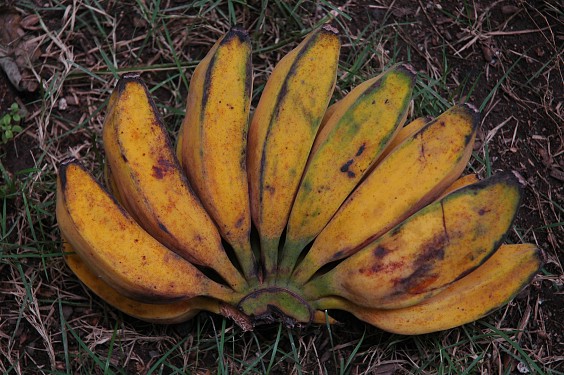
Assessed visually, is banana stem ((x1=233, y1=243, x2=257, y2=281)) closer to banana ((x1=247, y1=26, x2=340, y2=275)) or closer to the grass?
banana ((x1=247, y1=26, x2=340, y2=275))

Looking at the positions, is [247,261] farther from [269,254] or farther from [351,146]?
[351,146]

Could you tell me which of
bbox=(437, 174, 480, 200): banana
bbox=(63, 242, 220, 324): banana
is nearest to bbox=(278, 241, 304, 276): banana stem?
bbox=(63, 242, 220, 324): banana

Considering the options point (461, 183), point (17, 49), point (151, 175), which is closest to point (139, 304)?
point (151, 175)

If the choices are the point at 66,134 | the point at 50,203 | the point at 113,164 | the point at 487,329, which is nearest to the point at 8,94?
the point at 66,134

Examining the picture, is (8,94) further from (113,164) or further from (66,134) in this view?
(113,164)

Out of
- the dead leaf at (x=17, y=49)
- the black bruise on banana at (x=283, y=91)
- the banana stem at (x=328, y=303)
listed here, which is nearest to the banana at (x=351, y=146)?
the black bruise on banana at (x=283, y=91)
